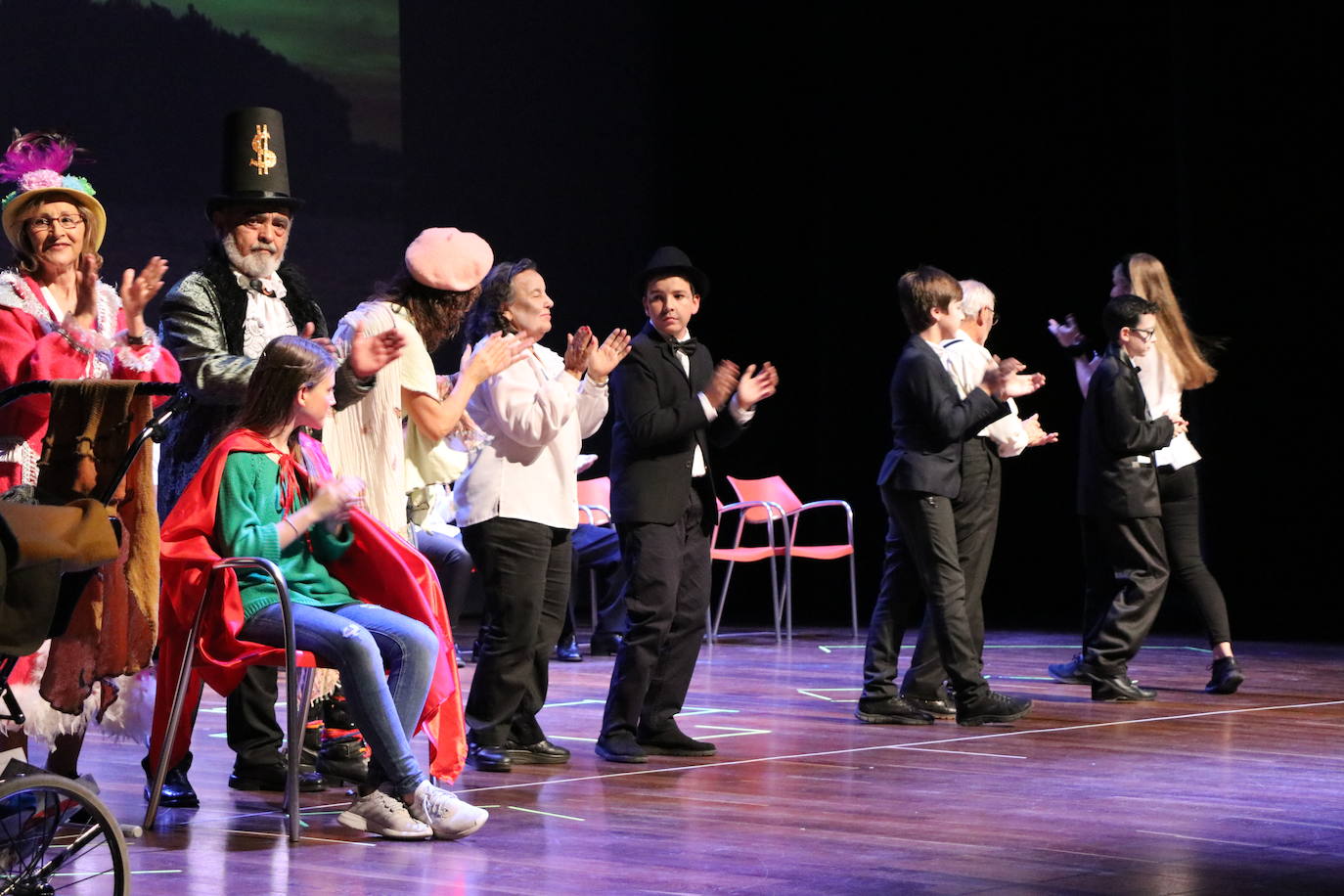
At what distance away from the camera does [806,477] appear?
10695 mm

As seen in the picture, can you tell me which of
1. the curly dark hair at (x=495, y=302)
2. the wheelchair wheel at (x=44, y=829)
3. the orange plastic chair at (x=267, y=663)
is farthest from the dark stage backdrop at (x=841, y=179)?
the wheelchair wheel at (x=44, y=829)

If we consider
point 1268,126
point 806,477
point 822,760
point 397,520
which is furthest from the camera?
point 806,477

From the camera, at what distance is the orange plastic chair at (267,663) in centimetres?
345

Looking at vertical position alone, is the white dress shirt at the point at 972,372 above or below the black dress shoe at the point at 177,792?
above

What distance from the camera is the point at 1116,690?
603 cm

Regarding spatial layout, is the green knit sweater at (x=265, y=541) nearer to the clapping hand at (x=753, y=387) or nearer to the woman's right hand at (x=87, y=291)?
the woman's right hand at (x=87, y=291)

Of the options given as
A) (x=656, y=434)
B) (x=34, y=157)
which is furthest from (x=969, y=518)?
(x=34, y=157)

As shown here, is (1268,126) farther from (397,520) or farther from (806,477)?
(397,520)

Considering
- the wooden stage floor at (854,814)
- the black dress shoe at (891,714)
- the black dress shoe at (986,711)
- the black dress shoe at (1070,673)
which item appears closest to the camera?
the wooden stage floor at (854,814)

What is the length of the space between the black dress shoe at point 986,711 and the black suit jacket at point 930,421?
61cm

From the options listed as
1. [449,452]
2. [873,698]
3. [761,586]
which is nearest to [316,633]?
[449,452]

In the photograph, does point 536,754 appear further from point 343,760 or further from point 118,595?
point 118,595

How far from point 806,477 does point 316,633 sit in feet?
24.0

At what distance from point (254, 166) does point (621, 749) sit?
169 cm
